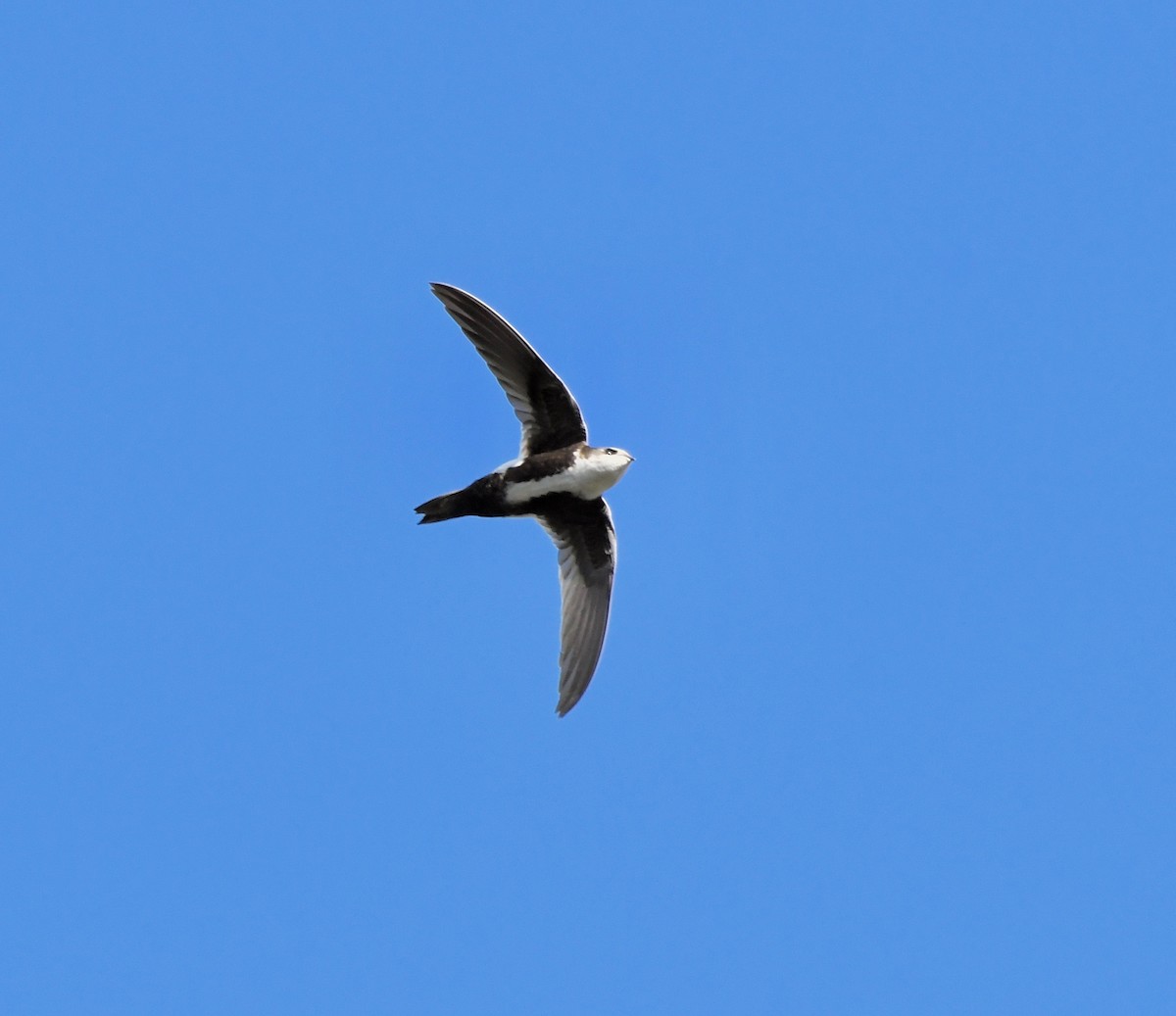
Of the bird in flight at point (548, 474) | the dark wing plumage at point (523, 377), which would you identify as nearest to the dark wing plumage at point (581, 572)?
the bird in flight at point (548, 474)

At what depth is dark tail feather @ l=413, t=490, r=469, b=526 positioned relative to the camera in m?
11.9

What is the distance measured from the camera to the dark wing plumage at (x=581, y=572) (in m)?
12.1

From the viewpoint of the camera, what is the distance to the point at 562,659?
12.1 m

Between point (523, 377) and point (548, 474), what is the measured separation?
63 cm

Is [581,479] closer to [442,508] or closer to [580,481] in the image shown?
[580,481]

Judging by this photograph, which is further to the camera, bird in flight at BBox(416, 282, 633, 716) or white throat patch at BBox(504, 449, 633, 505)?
white throat patch at BBox(504, 449, 633, 505)

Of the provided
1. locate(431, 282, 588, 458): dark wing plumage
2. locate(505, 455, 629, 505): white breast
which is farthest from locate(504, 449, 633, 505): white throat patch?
locate(431, 282, 588, 458): dark wing plumage

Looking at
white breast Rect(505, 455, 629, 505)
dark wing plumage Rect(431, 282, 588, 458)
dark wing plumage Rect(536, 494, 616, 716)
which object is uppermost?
dark wing plumage Rect(431, 282, 588, 458)

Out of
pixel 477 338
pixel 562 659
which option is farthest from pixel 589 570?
pixel 477 338

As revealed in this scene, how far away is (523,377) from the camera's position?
11961 millimetres

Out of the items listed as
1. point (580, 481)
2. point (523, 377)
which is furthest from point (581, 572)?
point (523, 377)

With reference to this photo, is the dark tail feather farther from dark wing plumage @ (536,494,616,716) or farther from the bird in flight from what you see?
dark wing plumage @ (536,494,616,716)

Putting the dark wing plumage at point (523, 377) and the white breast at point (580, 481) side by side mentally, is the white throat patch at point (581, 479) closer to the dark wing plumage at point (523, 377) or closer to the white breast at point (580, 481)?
the white breast at point (580, 481)

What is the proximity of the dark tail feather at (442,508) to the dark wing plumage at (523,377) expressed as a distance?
1.67 ft
